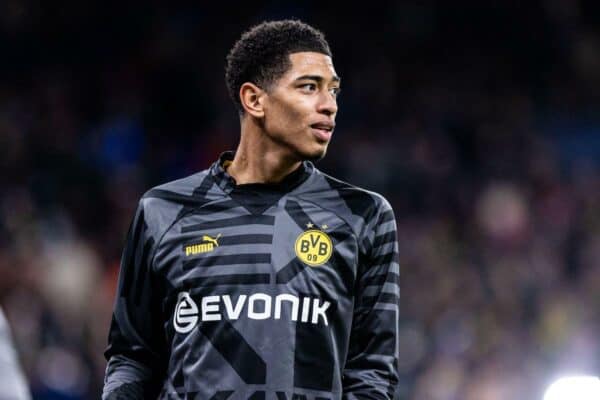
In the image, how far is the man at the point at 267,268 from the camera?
143 inches

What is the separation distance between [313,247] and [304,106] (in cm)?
42

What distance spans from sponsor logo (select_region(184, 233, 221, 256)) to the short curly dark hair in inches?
19.1

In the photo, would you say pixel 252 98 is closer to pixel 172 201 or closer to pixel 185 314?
pixel 172 201

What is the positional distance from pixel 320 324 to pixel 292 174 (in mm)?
519

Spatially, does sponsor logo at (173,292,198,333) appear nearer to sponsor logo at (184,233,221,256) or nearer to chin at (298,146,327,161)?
sponsor logo at (184,233,221,256)

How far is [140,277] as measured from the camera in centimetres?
387

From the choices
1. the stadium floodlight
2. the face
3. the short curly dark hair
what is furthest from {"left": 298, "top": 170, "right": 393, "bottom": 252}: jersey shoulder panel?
the stadium floodlight

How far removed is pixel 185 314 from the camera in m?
3.72

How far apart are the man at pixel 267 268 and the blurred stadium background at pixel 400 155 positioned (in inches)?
191

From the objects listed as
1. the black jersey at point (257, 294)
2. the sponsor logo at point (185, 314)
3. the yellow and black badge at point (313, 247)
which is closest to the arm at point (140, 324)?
the black jersey at point (257, 294)

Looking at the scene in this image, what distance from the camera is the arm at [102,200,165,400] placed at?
12.6ft

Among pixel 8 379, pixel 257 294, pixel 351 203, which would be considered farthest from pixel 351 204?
pixel 8 379

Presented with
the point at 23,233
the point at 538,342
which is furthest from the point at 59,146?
the point at 538,342

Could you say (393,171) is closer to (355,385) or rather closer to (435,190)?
(435,190)
